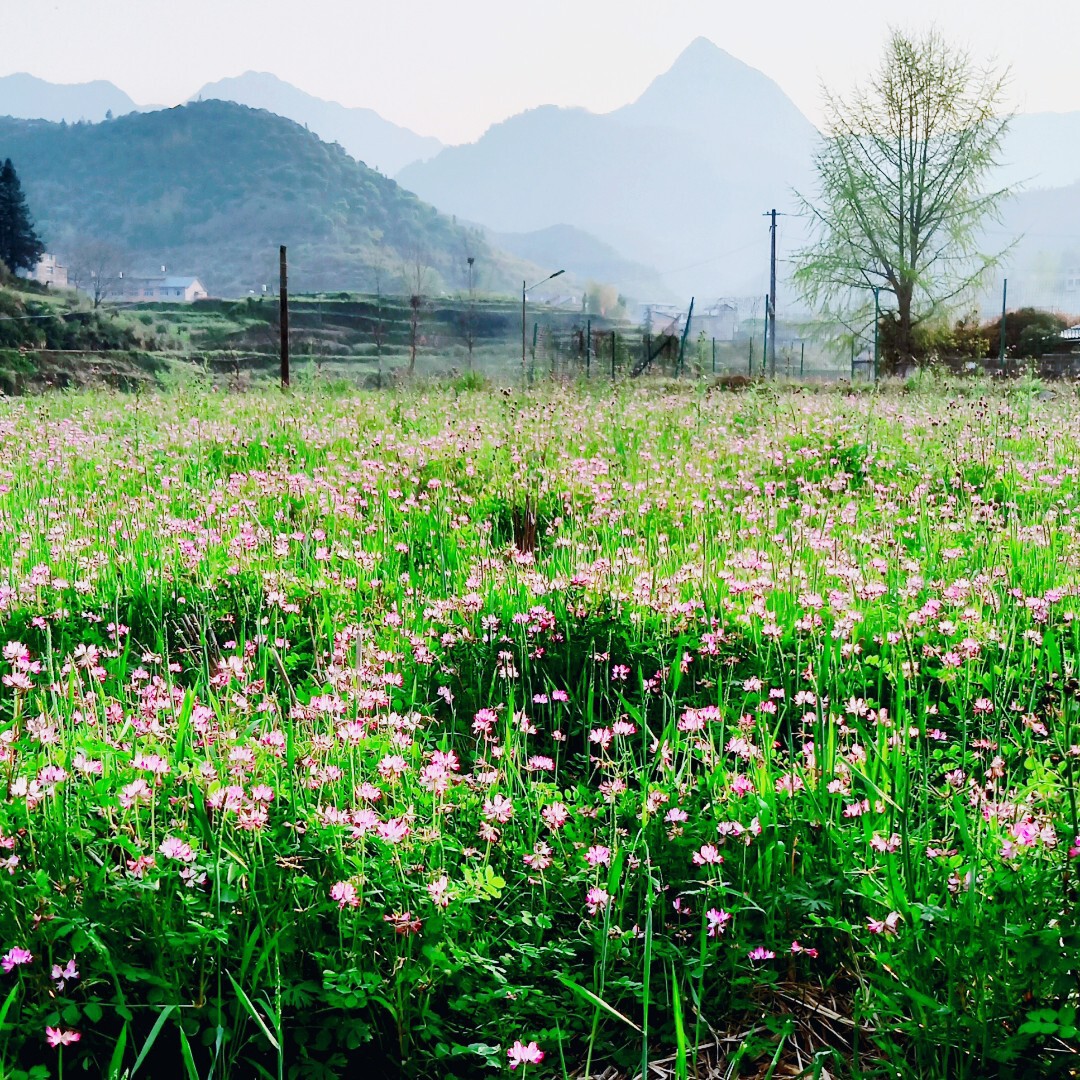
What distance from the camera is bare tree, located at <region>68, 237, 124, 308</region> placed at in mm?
134875

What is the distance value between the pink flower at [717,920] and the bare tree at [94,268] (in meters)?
130

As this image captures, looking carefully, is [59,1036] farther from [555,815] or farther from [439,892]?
[555,815]

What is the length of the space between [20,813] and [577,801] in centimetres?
144

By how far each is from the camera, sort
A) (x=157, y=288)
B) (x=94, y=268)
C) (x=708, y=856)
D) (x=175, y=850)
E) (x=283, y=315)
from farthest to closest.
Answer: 1. (x=94, y=268)
2. (x=157, y=288)
3. (x=283, y=315)
4. (x=708, y=856)
5. (x=175, y=850)

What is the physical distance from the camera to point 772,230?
2184 inches

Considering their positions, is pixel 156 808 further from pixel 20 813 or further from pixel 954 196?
pixel 954 196

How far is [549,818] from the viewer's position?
7.91 feet

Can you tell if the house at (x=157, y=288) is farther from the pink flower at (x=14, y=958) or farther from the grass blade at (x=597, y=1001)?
the grass blade at (x=597, y=1001)

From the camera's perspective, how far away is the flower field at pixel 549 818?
1977 mm

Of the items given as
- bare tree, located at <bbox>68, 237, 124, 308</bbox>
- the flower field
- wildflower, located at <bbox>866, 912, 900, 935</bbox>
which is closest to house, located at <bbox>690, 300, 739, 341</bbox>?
bare tree, located at <bbox>68, 237, 124, 308</bbox>

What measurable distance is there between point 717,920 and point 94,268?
190m

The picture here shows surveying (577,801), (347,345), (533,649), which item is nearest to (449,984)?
(577,801)

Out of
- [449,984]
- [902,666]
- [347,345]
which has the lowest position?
[449,984]

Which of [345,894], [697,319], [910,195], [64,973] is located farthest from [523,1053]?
[697,319]
